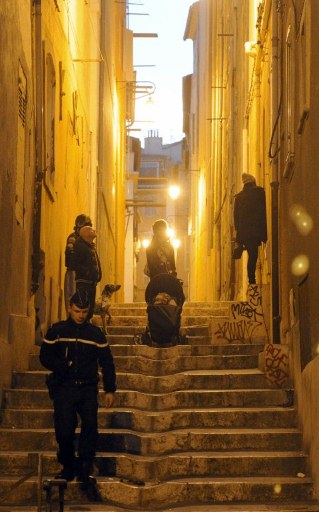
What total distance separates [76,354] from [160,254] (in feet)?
23.1

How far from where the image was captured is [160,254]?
53.0 ft

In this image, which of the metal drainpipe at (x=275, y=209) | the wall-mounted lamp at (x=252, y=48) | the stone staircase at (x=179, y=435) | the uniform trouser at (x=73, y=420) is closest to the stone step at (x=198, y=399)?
the stone staircase at (x=179, y=435)

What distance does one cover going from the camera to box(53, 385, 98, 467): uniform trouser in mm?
9078

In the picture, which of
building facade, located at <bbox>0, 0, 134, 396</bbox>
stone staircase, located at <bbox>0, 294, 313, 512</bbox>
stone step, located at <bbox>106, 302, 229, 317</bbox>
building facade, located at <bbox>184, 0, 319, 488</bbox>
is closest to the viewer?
stone staircase, located at <bbox>0, 294, 313, 512</bbox>

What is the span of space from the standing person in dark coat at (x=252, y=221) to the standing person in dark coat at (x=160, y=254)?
48.4 inches

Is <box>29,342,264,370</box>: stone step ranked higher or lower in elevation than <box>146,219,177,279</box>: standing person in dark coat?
lower

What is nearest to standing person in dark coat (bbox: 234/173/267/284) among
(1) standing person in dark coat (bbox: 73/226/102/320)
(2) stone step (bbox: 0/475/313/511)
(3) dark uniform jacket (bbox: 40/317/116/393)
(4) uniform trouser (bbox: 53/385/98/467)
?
(1) standing person in dark coat (bbox: 73/226/102/320)

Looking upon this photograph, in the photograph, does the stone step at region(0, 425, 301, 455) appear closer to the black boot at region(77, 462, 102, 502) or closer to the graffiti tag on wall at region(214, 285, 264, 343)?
the black boot at region(77, 462, 102, 502)

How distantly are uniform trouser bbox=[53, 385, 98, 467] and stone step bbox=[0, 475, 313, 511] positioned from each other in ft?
1.46

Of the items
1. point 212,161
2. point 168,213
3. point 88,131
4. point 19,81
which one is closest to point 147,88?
point 212,161

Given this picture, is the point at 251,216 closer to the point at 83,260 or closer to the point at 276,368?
the point at 83,260

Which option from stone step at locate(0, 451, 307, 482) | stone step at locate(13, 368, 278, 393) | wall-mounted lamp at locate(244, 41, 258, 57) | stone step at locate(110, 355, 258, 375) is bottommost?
stone step at locate(0, 451, 307, 482)

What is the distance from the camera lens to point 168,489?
31.3 feet

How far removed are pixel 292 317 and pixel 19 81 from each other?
395 cm
